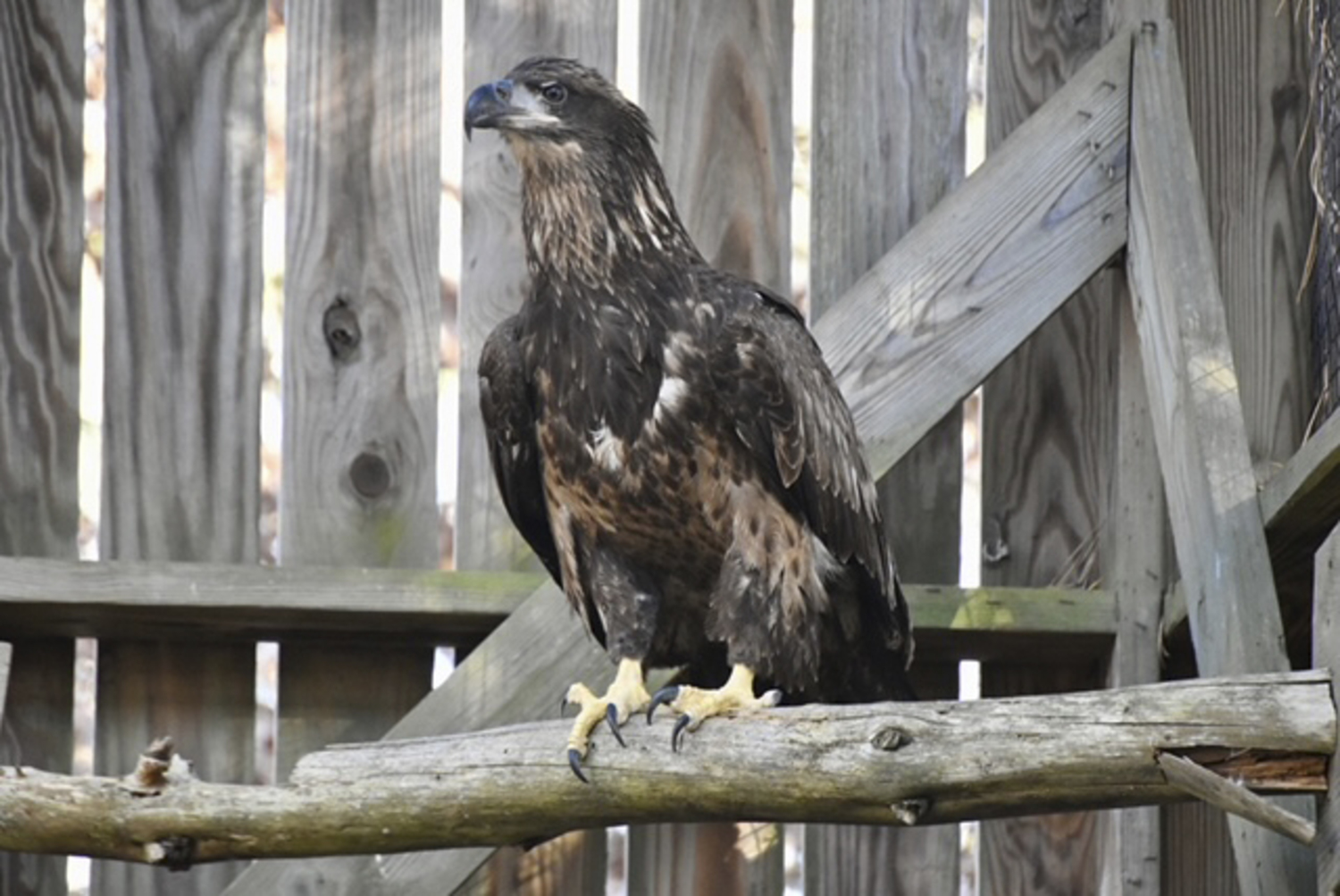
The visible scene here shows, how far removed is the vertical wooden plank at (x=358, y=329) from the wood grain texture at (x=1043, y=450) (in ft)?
4.61

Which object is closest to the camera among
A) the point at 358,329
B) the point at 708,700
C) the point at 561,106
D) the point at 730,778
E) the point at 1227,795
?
the point at 1227,795

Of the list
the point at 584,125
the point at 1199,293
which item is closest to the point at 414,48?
the point at 584,125

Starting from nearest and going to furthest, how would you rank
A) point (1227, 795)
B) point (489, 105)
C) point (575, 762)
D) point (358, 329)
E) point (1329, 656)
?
point (1227, 795)
point (1329, 656)
point (575, 762)
point (489, 105)
point (358, 329)

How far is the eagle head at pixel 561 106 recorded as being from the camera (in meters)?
5.18

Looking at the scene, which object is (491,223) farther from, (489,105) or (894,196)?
(894,196)

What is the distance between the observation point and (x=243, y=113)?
19.1 feet

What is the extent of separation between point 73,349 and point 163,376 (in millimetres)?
222

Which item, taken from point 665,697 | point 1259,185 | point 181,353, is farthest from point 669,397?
point 1259,185

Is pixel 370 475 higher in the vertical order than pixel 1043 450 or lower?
lower

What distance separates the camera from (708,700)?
4.71 metres

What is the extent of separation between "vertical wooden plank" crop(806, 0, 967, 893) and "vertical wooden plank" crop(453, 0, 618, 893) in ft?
1.88

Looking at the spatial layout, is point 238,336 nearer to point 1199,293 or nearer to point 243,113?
point 243,113

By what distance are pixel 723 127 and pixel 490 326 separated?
2.54 feet


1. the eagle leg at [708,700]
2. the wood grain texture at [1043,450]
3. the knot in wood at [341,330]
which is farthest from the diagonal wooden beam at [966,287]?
the knot in wood at [341,330]
